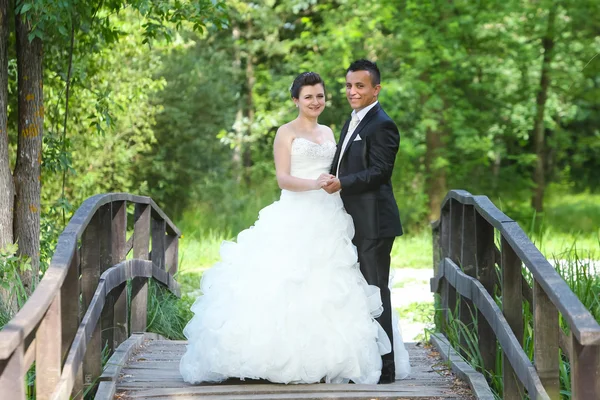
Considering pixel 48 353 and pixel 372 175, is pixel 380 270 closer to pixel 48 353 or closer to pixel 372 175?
pixel 372 175

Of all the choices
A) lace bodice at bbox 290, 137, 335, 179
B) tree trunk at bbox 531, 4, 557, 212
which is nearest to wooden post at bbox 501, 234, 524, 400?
lace bodice at bbox 290, 137, 335, 179

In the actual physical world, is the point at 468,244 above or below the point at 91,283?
above

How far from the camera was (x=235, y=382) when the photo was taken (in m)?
4.93

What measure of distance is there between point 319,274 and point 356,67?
3.91 ft

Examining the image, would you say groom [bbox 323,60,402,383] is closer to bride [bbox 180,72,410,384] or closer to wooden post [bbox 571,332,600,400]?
bride [bbox 180,72,410,384]

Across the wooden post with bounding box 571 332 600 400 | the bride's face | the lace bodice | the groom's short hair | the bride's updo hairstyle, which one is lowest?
the wooden post with bounding box 571 332 600 400

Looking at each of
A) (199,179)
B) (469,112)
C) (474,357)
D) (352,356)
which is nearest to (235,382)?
(352,356)

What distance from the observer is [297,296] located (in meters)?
4.84

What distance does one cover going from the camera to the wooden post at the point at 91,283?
181 inches

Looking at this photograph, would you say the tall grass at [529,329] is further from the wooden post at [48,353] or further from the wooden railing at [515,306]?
the wooden post at [48,353]

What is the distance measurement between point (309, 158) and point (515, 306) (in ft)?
5.05

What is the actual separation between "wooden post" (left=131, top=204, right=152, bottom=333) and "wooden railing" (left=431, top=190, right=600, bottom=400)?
88.8 inches

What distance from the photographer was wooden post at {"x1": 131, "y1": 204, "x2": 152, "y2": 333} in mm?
6449

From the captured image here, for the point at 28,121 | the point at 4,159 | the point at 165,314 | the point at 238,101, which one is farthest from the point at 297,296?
the point at 238,101
